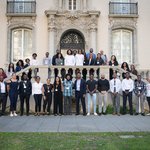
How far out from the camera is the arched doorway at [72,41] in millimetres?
23219

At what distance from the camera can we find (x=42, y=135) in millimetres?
9836

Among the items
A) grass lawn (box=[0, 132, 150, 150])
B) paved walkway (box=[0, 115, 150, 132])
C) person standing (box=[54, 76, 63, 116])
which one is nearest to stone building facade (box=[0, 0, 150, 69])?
person standing (box=[54, 76, 63, 116])

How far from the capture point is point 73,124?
1220 cm

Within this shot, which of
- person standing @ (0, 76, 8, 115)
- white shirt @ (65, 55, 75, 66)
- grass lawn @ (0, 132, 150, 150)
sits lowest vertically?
grass lawn @ (0, 132, 150, 150)

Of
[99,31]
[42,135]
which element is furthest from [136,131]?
[99,31]

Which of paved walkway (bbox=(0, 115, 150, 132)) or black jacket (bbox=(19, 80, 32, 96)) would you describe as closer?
paved walkway (bbox=(0, 115, 150, 132))

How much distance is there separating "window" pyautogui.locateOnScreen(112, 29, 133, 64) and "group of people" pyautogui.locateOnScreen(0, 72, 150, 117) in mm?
7861

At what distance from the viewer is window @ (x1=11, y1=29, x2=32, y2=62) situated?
22.8 meters

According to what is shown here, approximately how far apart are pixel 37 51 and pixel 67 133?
12.7 metres

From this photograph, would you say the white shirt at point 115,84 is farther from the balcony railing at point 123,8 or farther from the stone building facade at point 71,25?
the balcony railing at point 123,8

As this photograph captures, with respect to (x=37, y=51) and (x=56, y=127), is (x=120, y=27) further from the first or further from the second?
(x=56, y=127)

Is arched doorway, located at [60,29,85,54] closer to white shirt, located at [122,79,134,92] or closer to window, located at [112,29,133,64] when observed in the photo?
window, located at [112,29,133,64]

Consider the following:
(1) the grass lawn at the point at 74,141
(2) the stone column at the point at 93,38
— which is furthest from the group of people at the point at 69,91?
(2) the stone column at the point at 93,38

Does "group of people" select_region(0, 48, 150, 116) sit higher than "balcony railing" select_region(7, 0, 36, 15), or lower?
lower
